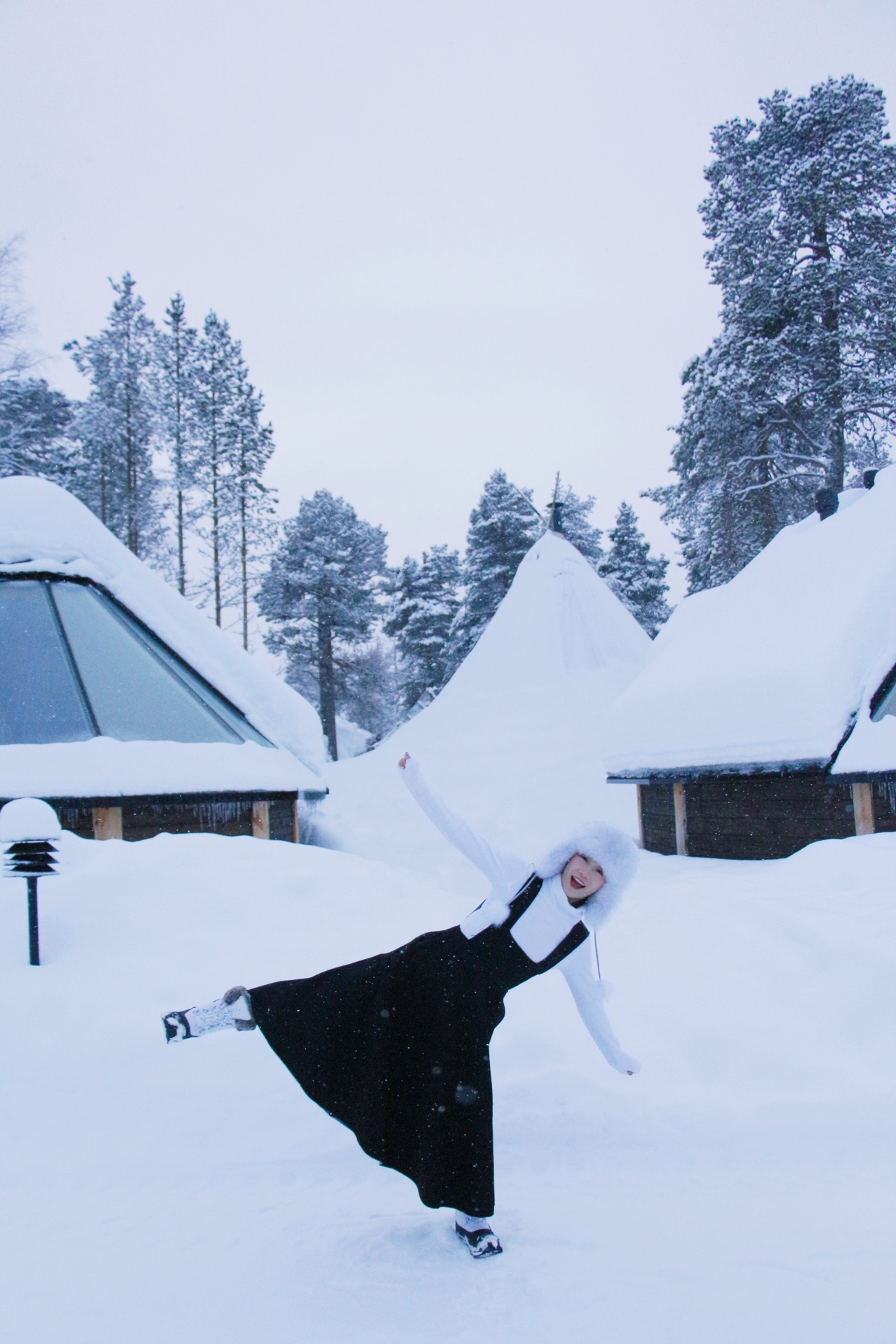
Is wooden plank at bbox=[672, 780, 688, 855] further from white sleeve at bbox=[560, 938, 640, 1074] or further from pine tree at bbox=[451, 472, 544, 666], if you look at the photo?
pine tree at bbox=[451, 472, 544, 666]

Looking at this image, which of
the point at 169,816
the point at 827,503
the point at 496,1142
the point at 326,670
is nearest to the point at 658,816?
the point at 827,503

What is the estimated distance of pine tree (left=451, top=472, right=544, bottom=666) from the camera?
31.1m

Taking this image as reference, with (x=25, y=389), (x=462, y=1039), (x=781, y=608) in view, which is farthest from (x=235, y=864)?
(x=25, y=389)

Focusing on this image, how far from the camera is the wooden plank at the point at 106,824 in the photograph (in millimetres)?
7176

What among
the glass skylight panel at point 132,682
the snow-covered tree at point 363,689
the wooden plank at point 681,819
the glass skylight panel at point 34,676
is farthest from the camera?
the snow-covered tree at point 363,689

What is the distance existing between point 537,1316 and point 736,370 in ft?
58.2

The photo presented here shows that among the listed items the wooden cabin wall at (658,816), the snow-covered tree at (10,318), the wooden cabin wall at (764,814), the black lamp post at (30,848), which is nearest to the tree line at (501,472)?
the snow-covered tree at (10,318)

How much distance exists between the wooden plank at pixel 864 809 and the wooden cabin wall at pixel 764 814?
99 mm

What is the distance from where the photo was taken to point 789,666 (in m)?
8.91

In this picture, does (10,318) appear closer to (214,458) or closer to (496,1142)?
(214,458)

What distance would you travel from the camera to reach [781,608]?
34.5ft

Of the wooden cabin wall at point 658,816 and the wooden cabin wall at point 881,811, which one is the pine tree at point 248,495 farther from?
the wooden cabin wall at point 881,811

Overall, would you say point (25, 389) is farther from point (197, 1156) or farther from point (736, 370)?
point (197, 1156)

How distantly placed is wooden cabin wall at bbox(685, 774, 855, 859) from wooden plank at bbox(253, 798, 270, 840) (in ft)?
15.8
